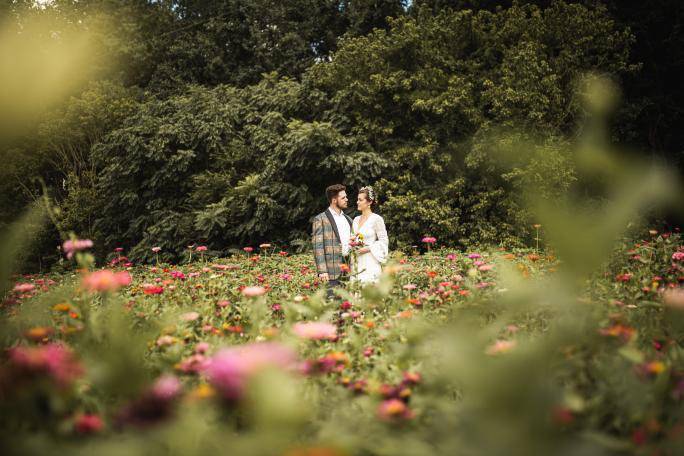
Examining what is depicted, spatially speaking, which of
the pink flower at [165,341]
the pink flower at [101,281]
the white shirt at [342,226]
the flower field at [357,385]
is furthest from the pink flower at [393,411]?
the white shirt at [342,226]

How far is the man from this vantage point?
4027 millimetres

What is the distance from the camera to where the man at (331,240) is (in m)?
4.03

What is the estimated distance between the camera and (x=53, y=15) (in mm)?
16719

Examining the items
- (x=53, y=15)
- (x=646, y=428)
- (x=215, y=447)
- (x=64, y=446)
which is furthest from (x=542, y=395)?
(x=53, y=15)

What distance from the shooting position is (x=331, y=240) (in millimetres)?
4078

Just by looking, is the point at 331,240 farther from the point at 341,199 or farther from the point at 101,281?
the point at 101,281

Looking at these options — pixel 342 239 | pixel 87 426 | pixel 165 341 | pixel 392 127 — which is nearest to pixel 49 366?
pixel 87 426

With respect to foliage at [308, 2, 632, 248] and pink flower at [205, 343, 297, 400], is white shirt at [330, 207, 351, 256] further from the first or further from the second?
foliage at [308, 2, 632, 248]

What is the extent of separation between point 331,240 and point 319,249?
0.46 feet

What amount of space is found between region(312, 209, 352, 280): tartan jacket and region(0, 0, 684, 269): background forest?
589 centimetres

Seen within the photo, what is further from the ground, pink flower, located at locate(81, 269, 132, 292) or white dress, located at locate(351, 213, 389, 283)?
pink flower, located at locate(81, 269, 132, 292)

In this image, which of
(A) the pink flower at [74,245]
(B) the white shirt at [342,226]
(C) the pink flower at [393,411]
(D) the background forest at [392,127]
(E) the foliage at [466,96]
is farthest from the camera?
(D) the background forest at [392,127]

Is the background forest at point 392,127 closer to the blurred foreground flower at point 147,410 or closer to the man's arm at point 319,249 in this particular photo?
the man's arm at point 319,249

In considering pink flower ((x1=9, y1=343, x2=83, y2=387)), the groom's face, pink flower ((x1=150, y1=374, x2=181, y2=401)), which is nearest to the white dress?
the groom's face
